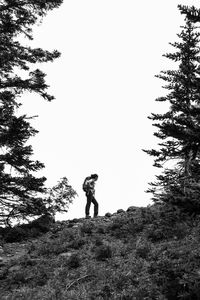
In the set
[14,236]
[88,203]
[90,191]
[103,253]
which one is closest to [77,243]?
[103,253]

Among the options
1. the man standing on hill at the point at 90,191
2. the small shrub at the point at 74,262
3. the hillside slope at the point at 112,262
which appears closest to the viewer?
the hillside slope at the point at 112,262

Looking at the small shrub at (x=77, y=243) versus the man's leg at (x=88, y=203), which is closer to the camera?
the small shrub at (x=77, y=243)

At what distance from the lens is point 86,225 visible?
14.5 metres

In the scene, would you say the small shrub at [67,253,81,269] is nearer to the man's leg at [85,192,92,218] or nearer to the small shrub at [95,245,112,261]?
the small shrub at [95,245,112,261]

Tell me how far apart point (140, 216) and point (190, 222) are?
10.9 ft

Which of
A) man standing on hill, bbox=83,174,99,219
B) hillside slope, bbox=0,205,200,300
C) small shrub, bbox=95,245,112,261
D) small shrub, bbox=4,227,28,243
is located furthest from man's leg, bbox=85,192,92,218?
small shrub, bbox=95,245,112,261

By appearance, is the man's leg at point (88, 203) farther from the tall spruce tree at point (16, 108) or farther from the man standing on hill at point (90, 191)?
the tall spruce tree at point (16, 108)

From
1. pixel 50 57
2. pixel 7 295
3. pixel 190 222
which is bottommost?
pixel 7 295

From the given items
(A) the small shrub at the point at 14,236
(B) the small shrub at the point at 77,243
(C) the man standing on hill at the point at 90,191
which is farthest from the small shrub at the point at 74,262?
(C) the man standing on hill at the point at 90,191

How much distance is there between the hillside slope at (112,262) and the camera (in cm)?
769

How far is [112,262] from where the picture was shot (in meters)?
9.95

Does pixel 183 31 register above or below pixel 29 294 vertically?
above

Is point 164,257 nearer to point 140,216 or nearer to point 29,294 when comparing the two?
point 29,294

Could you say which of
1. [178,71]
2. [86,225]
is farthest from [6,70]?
[178,71]
